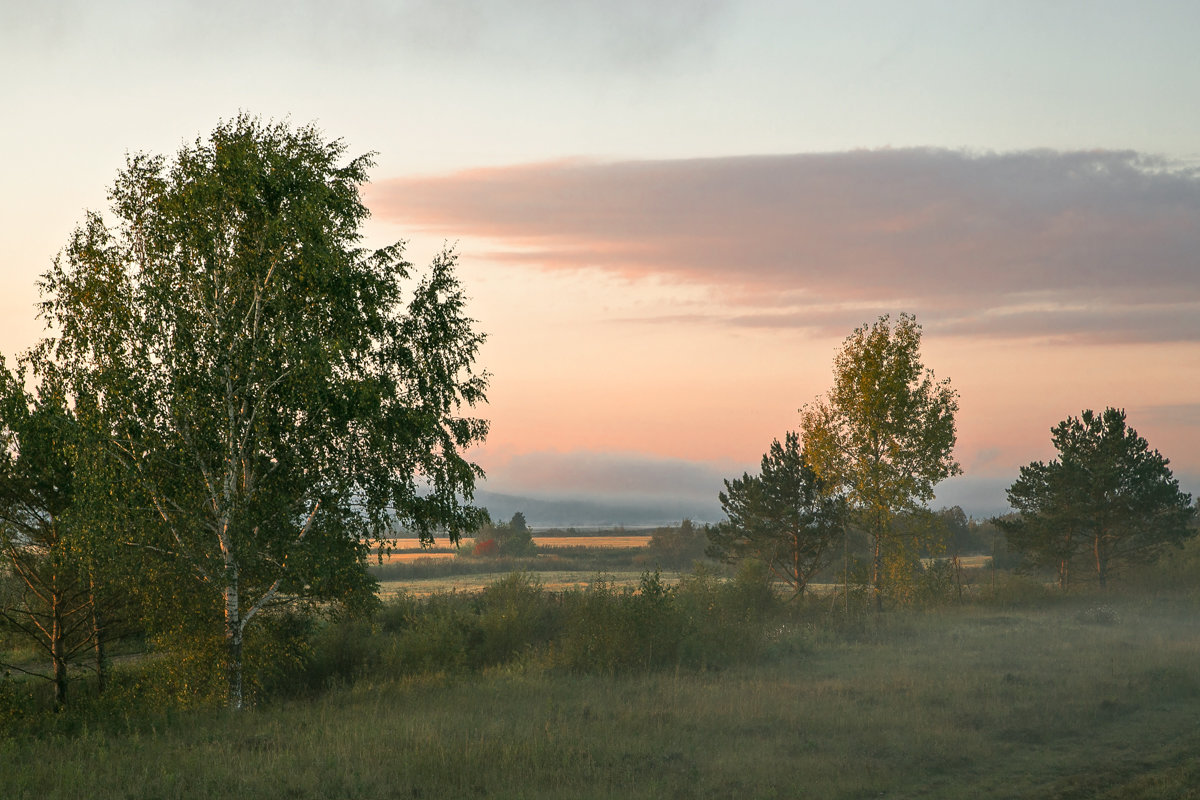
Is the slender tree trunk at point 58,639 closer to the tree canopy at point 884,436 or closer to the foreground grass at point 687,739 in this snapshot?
the foreground grass at point 687,739

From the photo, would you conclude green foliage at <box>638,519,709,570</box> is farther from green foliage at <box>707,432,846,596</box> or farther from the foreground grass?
the foreground grass

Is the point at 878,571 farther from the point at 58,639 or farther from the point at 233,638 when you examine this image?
the point at 58,639

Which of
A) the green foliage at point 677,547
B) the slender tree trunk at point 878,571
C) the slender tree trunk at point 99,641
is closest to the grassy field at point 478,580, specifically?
the green foliage at point 677,547

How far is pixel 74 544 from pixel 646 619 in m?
15.1

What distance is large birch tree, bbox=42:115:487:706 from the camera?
807 inches

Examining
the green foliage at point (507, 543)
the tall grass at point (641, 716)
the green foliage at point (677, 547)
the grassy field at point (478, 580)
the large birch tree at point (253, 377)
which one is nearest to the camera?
the tall grass at point (641, 716)

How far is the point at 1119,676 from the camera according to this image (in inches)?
915

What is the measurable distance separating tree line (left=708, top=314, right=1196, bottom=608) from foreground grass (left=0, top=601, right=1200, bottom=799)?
15.2 meters

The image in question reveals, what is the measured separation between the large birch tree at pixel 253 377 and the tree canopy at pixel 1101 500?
40.6m

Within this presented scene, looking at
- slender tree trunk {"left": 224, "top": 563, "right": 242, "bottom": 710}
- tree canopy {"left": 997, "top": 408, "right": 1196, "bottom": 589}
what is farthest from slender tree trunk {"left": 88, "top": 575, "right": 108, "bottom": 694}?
tree canopy {"left": 997, "top": 408, "right": 1196, "bottom": 589}

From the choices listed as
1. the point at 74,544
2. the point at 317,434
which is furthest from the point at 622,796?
the point at 74,544

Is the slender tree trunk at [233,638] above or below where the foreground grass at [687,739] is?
above

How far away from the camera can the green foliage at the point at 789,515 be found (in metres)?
50.0

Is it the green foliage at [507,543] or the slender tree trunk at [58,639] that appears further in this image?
the green foliage at [507,543]
